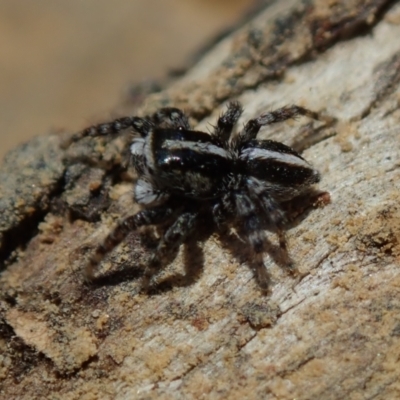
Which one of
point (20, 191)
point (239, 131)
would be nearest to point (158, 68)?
point (239, 131)

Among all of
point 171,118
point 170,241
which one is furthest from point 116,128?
point 170,241

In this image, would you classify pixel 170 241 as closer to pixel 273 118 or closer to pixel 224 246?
pixel 224 246

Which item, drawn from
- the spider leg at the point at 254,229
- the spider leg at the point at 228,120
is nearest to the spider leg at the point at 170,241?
the spider leg at the point at 254,229

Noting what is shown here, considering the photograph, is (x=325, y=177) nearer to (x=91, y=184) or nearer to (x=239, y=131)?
(x=239, y=131)

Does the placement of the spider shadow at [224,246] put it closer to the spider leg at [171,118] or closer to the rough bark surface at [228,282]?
the rough bark surface at [228,282]

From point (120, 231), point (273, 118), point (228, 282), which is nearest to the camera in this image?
point (228, 282)

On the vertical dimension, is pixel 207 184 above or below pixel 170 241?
above

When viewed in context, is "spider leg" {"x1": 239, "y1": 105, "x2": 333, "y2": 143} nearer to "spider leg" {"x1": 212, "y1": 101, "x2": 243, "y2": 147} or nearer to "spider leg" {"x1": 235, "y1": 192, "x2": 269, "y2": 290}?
"spider leg" {"x1": 212, "y1": 101, "x2": 243, "y2": 147}

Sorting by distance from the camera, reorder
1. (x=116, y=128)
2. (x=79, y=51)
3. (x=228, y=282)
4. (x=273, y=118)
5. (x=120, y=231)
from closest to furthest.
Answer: (x=228, y=282)
(x=120, y=231)
(x=273, y=118)
(x=116, y=128)
(x=79, y=51)
